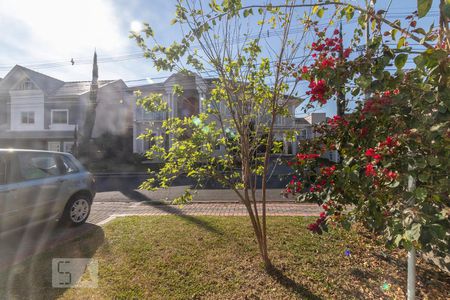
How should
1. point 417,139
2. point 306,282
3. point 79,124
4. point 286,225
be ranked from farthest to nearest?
point 79,124, point 286,225, point 306,282, point 417,139

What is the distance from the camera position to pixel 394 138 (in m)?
1.93

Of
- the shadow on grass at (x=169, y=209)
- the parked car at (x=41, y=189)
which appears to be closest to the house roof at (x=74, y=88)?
the shadow on grass at (x=169, y=209)

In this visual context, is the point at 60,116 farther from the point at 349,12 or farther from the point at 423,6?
the point at 423,6

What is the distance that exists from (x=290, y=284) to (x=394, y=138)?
6.60 feet

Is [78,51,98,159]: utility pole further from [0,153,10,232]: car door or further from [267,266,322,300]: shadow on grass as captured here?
[267,266,322,300]: shadow on grass

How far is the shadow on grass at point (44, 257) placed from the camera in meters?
2.90

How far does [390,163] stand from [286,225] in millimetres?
3346

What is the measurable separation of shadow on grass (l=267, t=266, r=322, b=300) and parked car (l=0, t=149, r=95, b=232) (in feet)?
13.6

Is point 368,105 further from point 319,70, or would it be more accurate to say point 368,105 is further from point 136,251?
point 136,251

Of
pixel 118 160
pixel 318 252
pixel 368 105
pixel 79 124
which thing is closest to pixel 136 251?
pixel 318 252

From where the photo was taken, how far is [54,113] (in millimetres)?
23703

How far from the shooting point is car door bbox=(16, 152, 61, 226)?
170 inches

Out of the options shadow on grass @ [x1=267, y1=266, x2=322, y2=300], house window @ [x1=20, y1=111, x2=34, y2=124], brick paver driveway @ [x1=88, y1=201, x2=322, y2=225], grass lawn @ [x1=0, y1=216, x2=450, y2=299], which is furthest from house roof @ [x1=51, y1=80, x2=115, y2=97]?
shadow on grass @ [x1=267, y1=266, x2=322, y2=300]

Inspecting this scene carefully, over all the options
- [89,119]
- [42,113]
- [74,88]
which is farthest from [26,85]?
[89,119]
